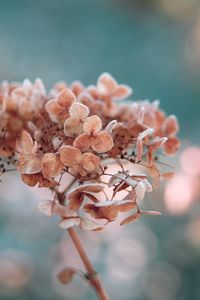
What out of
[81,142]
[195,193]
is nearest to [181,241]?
[195,193]

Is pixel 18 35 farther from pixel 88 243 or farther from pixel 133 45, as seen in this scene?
pixel 88 243

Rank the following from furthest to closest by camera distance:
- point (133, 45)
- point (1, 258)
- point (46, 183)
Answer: point (133, 45), point (1, 258), point (46, 183)

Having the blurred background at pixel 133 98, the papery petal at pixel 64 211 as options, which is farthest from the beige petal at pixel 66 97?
the blurred background at pixel 133 98

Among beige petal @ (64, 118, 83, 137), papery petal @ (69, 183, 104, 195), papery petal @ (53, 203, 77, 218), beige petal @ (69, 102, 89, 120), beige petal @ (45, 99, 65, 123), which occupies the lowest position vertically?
papery petal @ (53, 203, 77, 218)

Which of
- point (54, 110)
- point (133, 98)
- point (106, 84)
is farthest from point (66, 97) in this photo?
point (133, 98)

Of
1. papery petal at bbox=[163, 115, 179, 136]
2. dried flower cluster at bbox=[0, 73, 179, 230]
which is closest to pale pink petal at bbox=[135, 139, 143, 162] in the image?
dried flower cluster at bbox=[0, 73, 179, 230]

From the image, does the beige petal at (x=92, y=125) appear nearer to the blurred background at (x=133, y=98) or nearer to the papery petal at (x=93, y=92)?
the papery petal at (x=93, y=92)

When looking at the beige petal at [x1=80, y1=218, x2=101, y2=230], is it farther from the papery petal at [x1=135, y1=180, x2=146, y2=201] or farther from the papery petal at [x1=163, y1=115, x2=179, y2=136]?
the papery petal at [x1=163, y1=115, x2=179, y2=136]
